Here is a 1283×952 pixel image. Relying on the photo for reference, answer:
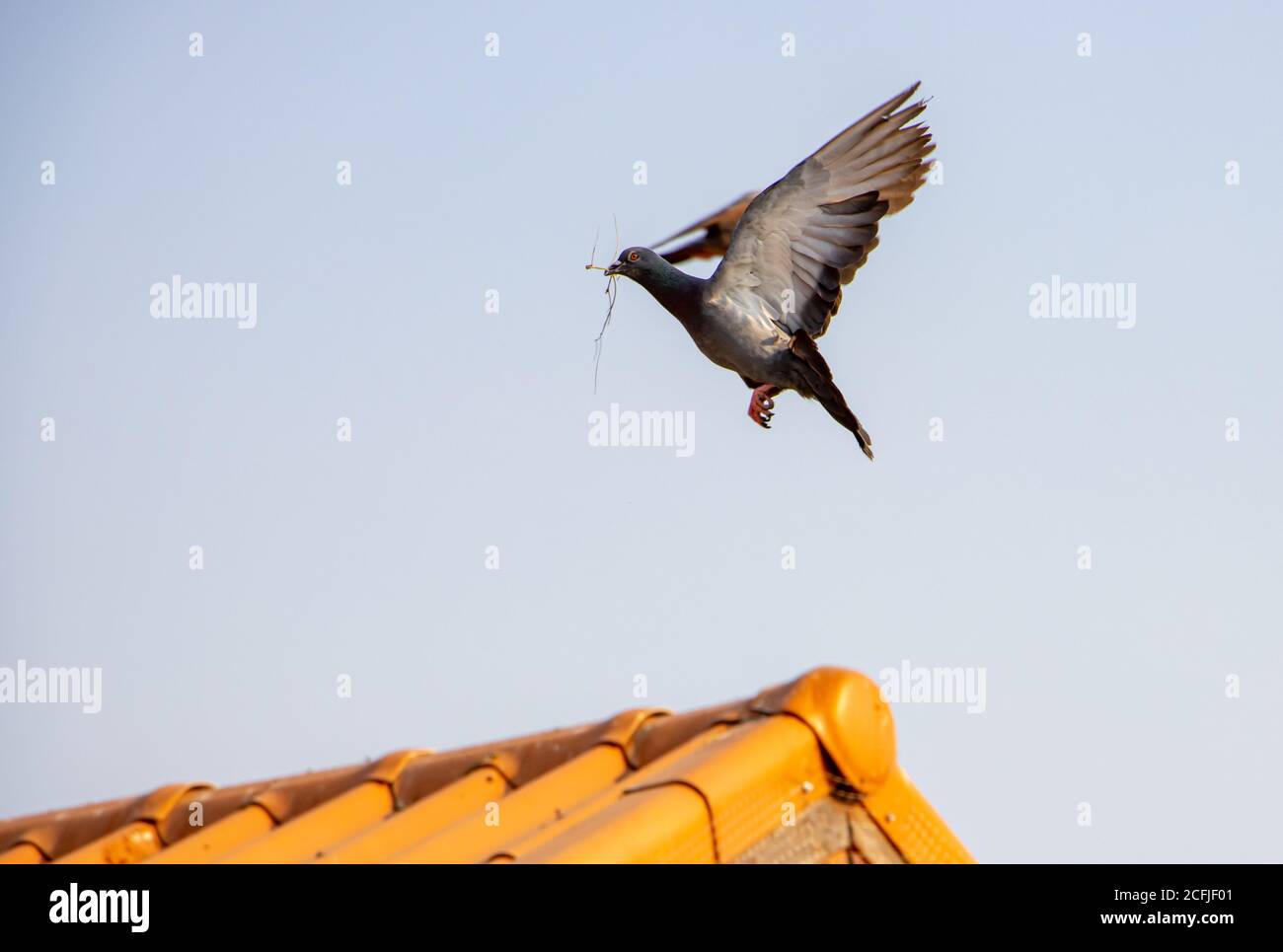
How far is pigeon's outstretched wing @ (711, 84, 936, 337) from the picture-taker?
766cm

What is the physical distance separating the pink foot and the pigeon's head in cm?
76

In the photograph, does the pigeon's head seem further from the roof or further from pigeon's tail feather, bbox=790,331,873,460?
the roof

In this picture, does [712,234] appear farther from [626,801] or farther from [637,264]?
[626,801]

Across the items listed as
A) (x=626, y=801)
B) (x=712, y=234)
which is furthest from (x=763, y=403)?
(x=626, y=801)

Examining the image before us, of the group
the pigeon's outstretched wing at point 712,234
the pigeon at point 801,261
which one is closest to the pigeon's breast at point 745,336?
the pigeon at point 801,261

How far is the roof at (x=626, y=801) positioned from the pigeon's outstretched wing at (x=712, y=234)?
3.82 metres

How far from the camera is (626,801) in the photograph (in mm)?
4836

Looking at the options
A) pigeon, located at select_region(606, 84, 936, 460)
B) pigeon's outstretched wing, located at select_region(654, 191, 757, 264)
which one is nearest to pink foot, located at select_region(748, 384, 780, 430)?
pigeon, located at select_region(606, 84, 936, 460)

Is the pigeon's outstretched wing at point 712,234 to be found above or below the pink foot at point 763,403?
above

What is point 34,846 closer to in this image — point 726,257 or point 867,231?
point 726,257

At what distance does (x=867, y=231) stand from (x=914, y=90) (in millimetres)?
649

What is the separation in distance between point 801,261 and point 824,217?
0.77 feet

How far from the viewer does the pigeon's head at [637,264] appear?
797 cm

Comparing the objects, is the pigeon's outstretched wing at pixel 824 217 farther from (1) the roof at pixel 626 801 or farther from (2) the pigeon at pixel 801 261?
(1) the roof at pixel 626 801
